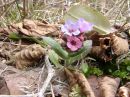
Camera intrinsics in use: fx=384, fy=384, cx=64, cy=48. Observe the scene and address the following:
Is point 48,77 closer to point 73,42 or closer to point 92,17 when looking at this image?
point 73,42

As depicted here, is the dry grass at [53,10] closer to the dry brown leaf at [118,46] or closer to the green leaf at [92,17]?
the green leaf at [92,17]

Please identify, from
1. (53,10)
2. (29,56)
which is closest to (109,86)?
(29,56)

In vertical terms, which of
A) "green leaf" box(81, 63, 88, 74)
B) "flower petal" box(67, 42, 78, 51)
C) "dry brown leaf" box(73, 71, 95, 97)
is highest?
"flower petal" box(67, 42, 78, 51)

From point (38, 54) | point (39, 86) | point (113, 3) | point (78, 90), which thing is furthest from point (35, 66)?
point (113, 3)

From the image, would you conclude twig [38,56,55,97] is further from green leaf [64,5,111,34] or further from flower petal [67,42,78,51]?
green leaf [64,5,111,34]

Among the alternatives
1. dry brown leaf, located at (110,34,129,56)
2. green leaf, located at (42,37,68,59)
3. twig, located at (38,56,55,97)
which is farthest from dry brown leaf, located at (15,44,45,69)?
dry brown leaf, located at (110,34,129,56)
